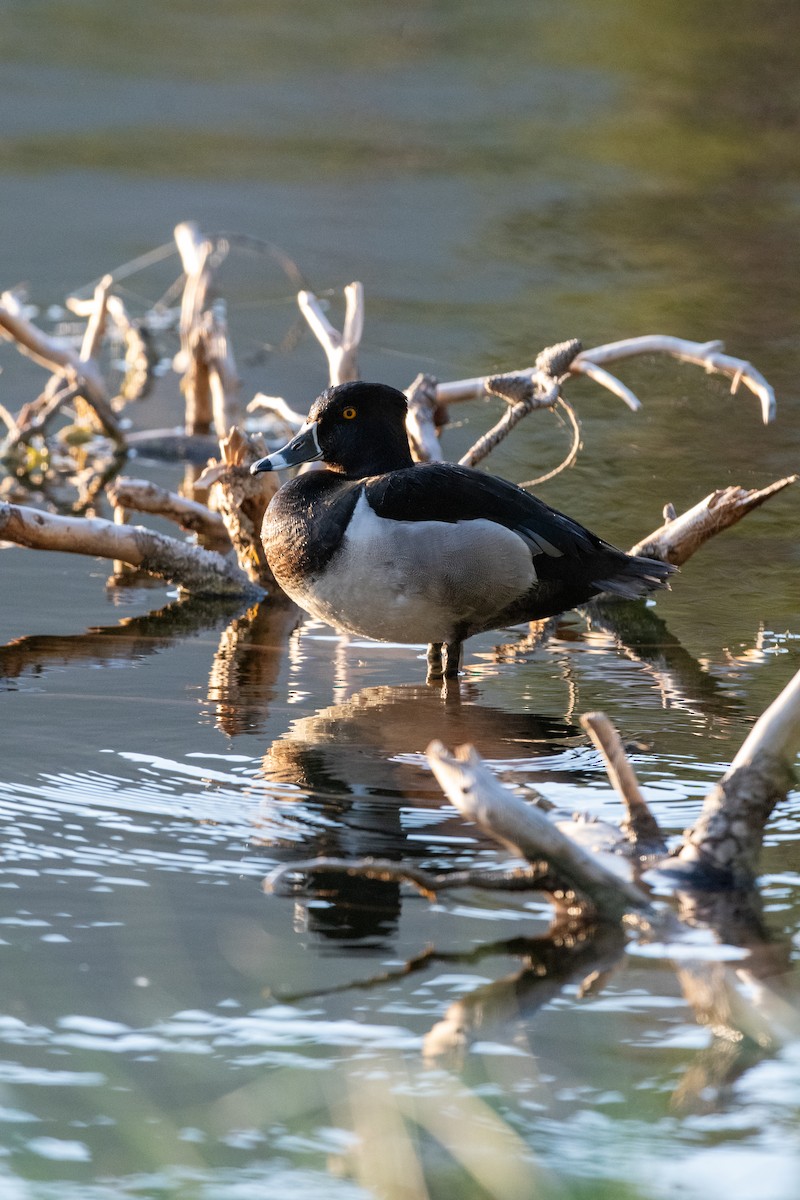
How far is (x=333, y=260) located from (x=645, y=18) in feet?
38.0

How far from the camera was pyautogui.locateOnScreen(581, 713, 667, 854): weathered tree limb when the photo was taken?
4355 mm

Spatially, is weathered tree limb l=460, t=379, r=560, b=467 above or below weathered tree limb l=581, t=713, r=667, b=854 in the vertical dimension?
above

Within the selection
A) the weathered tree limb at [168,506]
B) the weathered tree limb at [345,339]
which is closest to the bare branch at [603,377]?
the weathered tree limb at [345,339]

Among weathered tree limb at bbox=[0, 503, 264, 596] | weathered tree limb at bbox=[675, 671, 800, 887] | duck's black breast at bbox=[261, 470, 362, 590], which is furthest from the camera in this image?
weathered tree limb at bbox=[0, 503, 264, 596]

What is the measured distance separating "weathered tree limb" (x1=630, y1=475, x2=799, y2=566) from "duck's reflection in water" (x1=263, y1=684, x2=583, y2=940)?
1.43 metres

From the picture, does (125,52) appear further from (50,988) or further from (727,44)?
(50,988)

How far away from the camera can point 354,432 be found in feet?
22.5

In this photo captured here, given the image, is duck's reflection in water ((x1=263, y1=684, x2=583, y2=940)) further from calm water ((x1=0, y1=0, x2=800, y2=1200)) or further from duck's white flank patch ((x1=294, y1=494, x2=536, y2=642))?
duck's white flank patch ((x1=294, y1=494, x2=536, y2=642))

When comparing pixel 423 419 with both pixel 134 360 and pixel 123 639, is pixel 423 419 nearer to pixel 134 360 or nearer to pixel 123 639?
pixel 123 639

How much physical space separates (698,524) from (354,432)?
5.44 feet

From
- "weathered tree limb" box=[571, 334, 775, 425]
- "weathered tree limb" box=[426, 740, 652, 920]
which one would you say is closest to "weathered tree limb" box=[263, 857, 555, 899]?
"weathered tree limb" box=[426, 740, 652, 920]

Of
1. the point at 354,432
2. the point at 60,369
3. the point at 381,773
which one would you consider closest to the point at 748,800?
the point at 381,773

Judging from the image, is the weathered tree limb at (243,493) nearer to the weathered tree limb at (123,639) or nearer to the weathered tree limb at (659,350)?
the weathered tree limb at (123,639)

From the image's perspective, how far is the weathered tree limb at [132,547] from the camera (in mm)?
7414
